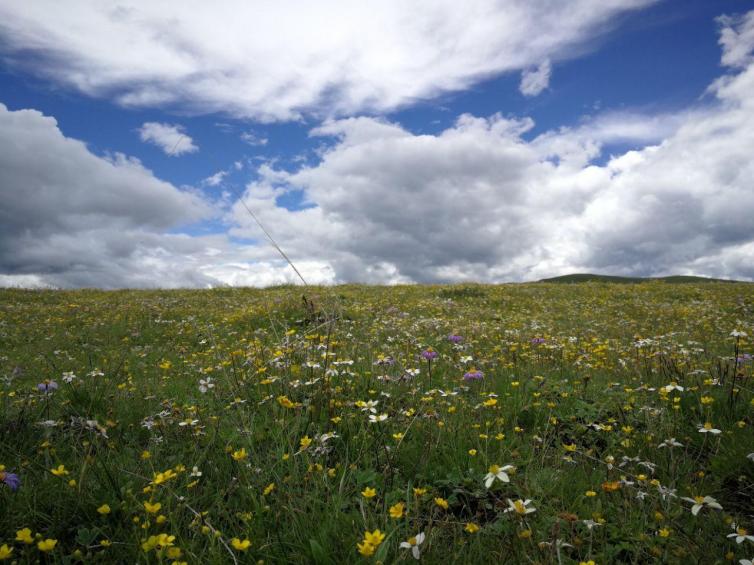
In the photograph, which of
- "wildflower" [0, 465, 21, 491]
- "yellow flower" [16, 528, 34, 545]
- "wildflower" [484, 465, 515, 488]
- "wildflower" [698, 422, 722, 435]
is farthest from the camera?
"wildflower" [698, 422, 722, 435]

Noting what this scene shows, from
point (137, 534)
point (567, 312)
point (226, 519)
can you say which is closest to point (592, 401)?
point (226, 519)

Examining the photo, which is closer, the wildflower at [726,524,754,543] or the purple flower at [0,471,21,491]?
the wildflower at [726,524,754,543]

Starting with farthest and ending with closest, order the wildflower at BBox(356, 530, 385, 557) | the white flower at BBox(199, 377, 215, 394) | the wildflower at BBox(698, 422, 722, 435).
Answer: the white flower at BBox(199, 377, 215, 394), the wildflower at BBox(698, 422, 722, 435), the wildflower at BBox(356, 530, 385, 557)

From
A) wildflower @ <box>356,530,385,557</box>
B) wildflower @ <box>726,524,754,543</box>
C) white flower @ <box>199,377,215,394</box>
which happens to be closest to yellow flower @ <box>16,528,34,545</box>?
wildflower @ <box>356,530,385,557</box>

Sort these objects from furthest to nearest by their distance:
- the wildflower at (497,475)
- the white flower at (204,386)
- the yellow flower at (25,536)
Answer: the white flower at (204,386), the wildflower at (497,475), the yellow flower at (25,536)

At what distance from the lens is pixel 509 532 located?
280 cm

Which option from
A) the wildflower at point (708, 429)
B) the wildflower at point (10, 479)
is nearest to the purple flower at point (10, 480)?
the wildflower at point (10, 479)

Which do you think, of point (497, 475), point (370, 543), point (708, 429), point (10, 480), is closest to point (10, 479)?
point (10, 480)

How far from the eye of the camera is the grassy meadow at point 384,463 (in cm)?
263

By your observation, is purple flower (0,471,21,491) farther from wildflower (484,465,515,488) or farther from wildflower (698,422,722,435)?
wildflower (698,422,722,435)

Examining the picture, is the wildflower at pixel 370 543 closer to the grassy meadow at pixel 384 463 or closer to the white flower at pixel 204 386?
the grassy meadow at pixel 384 463

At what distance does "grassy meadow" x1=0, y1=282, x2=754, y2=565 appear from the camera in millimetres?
2629

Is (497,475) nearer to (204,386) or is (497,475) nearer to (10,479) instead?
(10,479)

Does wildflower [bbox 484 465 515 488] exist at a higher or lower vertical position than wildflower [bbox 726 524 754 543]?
higher
